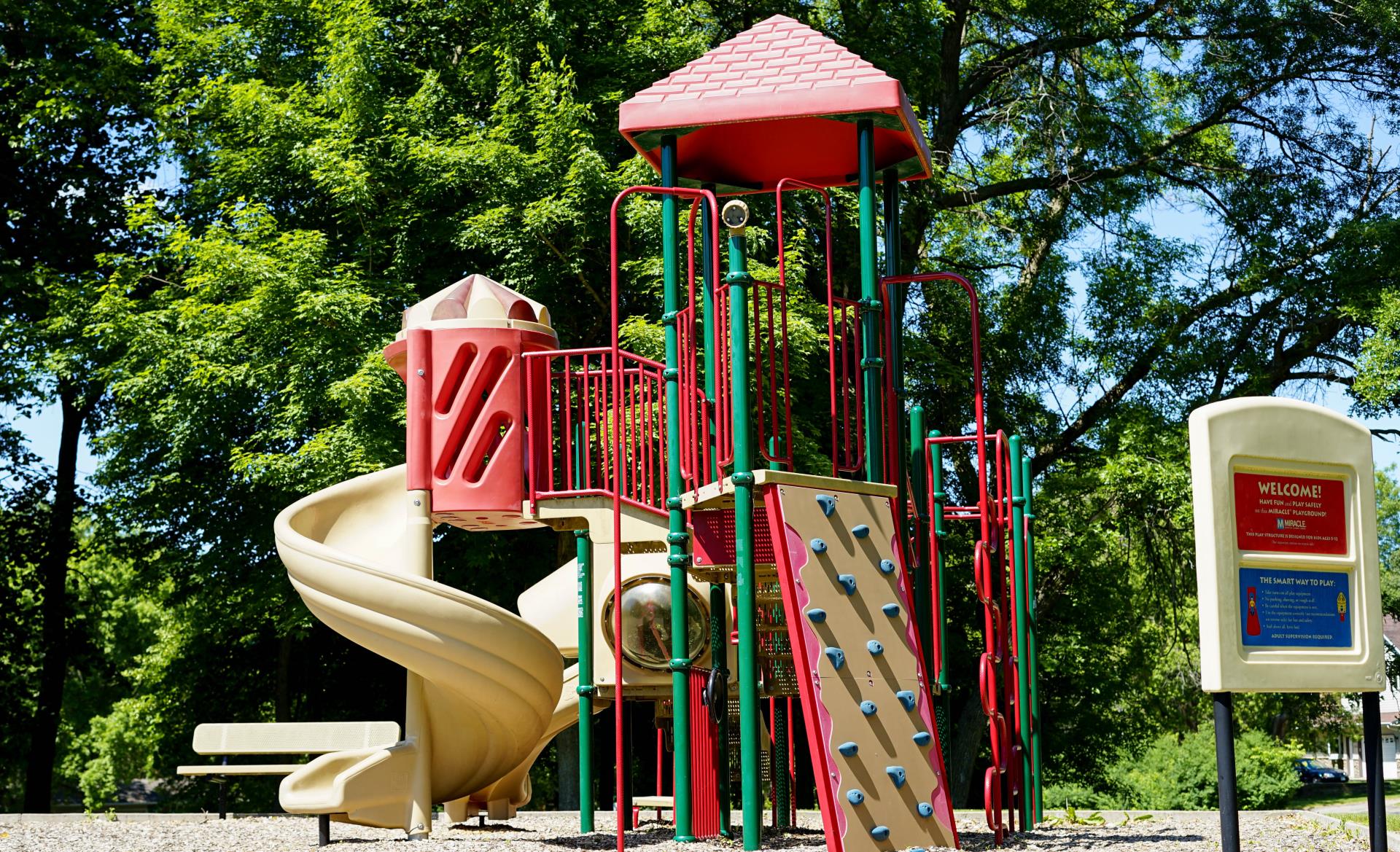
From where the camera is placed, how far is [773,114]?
845 centimetres

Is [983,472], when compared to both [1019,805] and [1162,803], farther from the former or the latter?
[1162,803]

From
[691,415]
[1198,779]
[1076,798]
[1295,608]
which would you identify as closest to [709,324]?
[691,415]

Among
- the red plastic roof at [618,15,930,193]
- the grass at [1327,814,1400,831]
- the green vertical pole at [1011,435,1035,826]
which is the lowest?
the grass at [1327,814,1400,831]

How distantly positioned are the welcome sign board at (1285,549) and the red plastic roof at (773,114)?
2865 millimetres

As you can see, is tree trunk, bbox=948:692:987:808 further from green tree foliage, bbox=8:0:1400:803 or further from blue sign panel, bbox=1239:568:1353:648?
blue sign panel, bbox=1239:568:1353:648

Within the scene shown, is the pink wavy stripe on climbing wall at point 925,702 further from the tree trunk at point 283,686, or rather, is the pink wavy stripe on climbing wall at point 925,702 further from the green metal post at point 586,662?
the tree trunk at point 283,686

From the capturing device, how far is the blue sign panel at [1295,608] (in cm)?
657

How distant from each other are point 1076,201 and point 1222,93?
235 centimetres

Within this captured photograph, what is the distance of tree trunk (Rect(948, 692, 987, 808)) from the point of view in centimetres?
1892

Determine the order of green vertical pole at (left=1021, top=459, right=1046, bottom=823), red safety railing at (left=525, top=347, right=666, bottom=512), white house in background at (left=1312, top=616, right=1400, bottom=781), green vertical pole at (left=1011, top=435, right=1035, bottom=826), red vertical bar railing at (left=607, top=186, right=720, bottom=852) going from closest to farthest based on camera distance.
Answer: red vertical bar railing at (left=607, top=186, right=720, bottom=852) < red safety railing at (left=525, top=347, right=666, bottom=512) < green vertical pole at (left=1011, top=435, right=1035, bottom=826) < green vertical pole at (left=1021, top=459, right=1046, bottom=823) < white house in background at (left=1312, top=616, right=1400, bottom=781)

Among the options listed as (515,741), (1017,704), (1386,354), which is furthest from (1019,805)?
(1386,354)

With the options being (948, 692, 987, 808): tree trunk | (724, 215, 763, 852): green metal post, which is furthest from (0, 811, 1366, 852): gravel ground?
(948, 692, 987, 808): tree trunk

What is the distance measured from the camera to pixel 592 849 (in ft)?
28.1

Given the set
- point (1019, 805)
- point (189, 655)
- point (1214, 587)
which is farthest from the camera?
point (189, 655)
